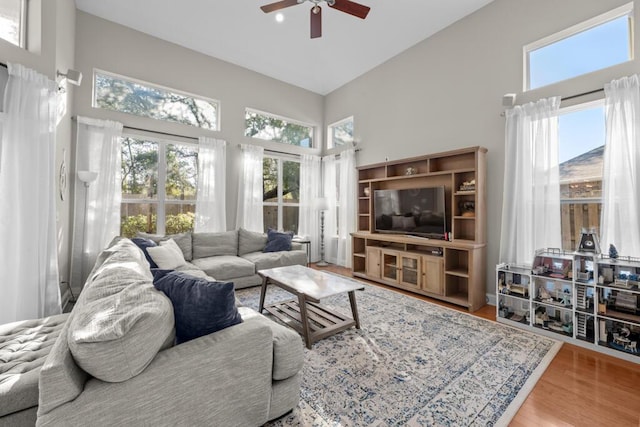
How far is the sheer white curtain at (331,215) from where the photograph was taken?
6.00 m

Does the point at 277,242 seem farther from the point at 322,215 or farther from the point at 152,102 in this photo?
the point at 152,102


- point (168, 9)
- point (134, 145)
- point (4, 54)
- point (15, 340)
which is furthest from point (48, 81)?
point (15, 340)

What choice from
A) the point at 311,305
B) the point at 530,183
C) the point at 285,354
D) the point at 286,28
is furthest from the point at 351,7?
the point at 311,305

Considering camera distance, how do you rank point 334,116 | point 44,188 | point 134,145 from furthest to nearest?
point 334,116, point 134,145, point 44,188

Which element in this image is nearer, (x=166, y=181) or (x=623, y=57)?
(x=623, y=57)

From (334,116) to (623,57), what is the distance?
4417mm

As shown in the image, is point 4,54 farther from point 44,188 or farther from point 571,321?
point 571,321

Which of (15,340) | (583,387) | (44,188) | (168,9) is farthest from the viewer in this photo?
(168,9)

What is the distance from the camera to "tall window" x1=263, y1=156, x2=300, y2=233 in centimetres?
566

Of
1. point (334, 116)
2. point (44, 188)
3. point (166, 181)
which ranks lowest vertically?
point (44, 188)

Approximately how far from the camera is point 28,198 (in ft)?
8.05

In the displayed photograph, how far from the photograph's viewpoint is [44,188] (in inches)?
100

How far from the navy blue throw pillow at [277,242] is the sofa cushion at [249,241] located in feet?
0.33

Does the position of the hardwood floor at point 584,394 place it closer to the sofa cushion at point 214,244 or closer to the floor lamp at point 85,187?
the sofa cushion at point 214,244
